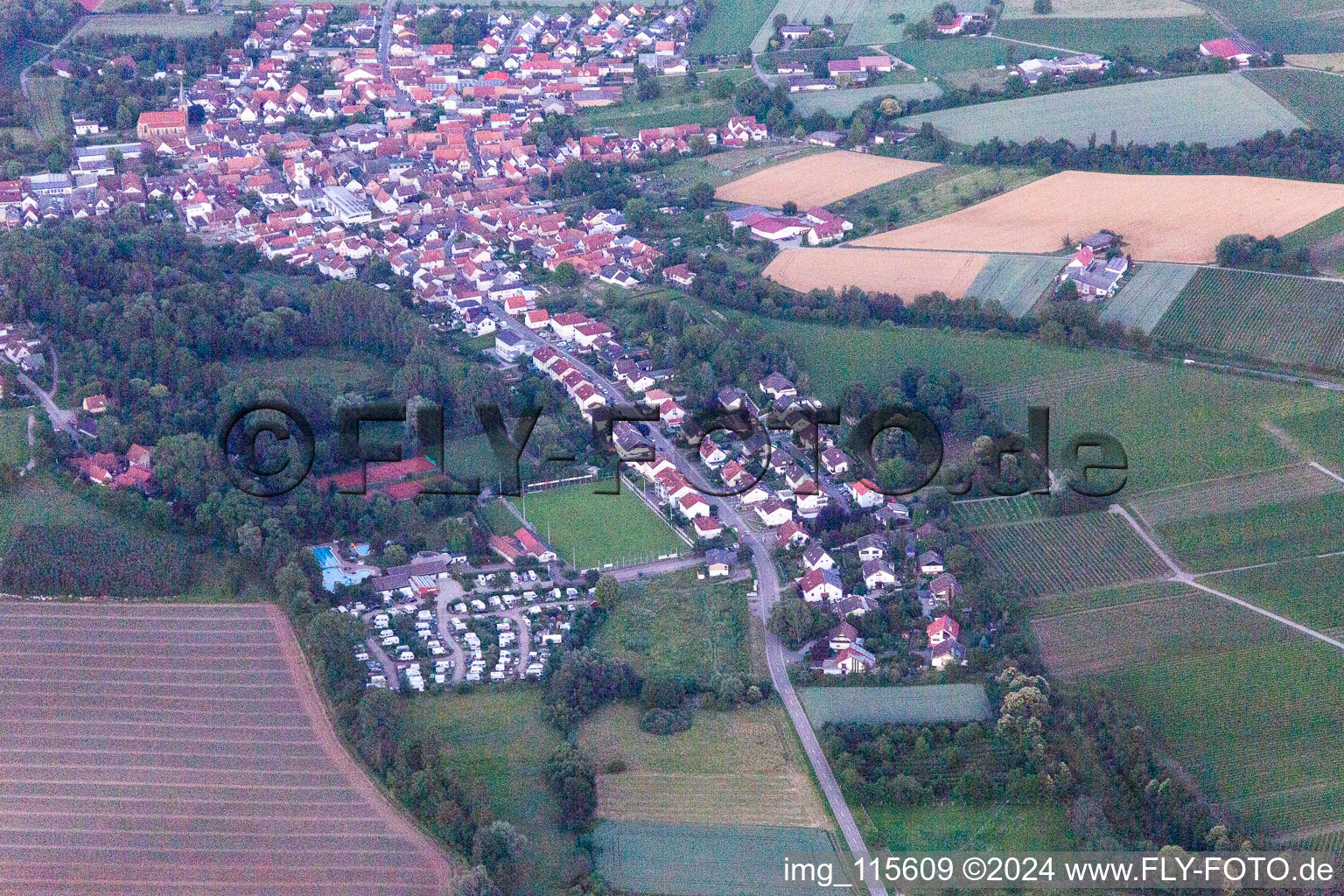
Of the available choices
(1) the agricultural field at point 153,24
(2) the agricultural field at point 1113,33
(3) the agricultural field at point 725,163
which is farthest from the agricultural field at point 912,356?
(1) the agricultural field at point 153,24

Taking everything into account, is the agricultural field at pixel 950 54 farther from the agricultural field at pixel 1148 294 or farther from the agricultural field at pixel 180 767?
the agricultural field at pixel 180 767

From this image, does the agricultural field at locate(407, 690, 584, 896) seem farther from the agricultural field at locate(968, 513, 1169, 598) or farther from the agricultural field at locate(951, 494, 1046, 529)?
the agricultural field at locate(951, 494, 1046, 529)

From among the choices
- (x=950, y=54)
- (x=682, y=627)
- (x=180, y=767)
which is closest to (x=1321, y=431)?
(x=682, y=627)

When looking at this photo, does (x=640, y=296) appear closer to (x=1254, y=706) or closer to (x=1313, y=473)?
(x=1313, y=473)

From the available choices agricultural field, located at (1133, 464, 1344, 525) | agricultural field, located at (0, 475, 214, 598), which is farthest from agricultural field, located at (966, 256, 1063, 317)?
agricultural field, located at (0, 475, 214, 598)

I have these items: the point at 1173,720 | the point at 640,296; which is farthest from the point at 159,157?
the point at 1173,720

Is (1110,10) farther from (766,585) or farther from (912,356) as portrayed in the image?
(766,585)
